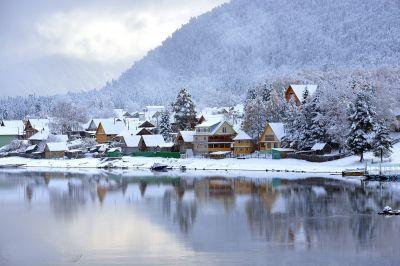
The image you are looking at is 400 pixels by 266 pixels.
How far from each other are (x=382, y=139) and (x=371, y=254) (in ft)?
136

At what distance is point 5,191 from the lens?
212 ft

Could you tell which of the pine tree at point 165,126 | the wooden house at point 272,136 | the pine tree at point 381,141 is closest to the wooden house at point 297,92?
the wooden house at point 272,136

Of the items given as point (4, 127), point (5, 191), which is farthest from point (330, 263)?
point (4, 127)

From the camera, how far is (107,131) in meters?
127

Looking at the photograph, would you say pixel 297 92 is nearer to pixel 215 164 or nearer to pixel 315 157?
pixel 215 164

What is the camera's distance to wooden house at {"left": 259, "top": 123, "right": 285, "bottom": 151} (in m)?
91.3

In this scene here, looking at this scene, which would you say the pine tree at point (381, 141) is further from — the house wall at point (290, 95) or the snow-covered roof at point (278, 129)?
the house wall at point (290, 95)

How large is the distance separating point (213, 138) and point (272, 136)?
42.2 ft

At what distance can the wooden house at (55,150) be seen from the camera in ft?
375

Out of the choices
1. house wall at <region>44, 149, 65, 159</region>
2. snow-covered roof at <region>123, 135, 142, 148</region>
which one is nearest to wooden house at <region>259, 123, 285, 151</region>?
snow-covered roof at <region>123, 135, 142, 148</region>

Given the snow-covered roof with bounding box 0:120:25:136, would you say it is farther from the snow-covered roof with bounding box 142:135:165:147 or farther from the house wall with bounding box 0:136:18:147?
the snow-covered roof with bounding box 142:135:165:147

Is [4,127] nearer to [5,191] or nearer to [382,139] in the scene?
[5,191]

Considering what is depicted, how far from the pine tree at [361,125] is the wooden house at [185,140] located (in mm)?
35369

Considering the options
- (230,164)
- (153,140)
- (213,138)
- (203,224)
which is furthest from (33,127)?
(203,224)
